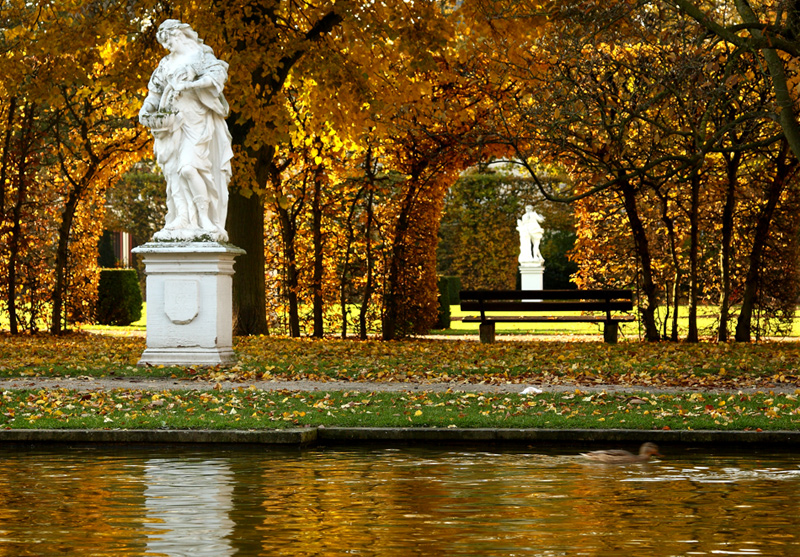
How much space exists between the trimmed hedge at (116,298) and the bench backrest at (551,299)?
31.2ft

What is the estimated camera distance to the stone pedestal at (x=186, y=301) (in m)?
14.0

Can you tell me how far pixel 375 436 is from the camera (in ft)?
28.2

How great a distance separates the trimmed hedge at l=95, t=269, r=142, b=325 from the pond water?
64.2 ft

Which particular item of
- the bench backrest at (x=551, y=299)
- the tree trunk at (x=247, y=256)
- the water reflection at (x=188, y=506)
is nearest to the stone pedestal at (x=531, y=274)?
the bench backrest at (x=551, y=299)

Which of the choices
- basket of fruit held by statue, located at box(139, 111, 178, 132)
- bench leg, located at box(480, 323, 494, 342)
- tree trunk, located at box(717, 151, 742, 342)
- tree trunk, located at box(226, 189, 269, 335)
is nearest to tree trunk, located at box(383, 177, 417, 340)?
bench leg, located at box(480, 323, 494, 342)

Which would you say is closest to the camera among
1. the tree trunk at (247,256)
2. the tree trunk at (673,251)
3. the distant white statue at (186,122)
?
the distant white statue at (186,122)

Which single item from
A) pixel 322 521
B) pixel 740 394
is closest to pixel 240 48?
pixel 740 394

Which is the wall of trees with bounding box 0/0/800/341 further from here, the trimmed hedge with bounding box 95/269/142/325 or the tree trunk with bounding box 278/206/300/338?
the trimmed hedge with bounding box 95/269/142/325

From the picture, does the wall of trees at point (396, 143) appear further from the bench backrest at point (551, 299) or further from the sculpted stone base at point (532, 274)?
the sculpted stone base at point (532, 274)

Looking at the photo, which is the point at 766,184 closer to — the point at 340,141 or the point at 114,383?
the point at 340,141

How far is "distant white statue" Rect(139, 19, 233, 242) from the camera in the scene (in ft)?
46.6

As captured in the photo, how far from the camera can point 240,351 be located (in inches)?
627

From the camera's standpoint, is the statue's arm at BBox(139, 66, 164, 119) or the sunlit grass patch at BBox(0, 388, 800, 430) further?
the statue's arm at BBox(139, 66, 164, 119)

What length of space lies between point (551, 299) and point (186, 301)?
906 cm
